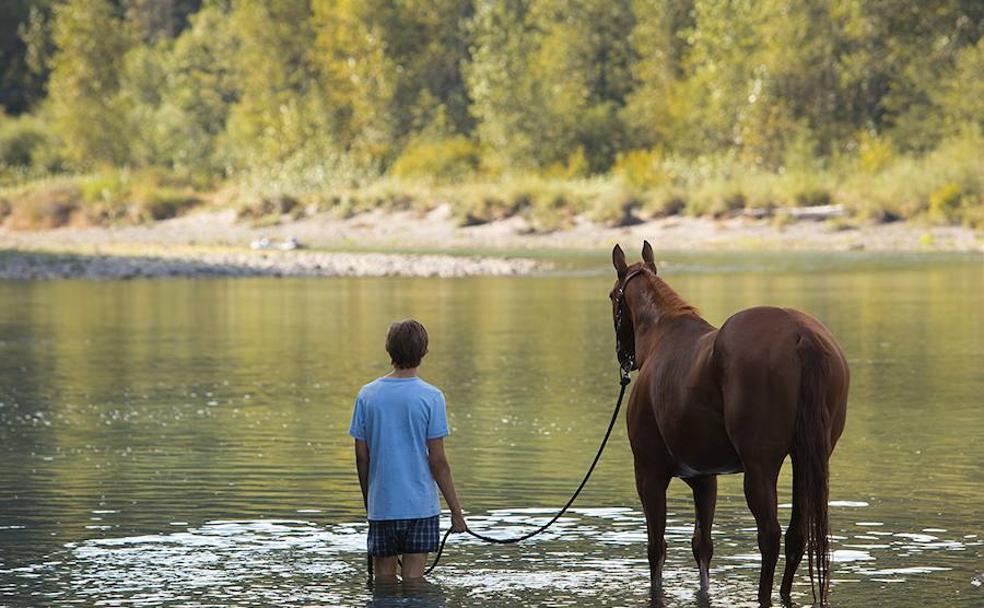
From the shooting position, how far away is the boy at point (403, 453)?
8.90 meters

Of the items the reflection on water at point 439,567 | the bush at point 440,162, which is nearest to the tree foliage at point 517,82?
the bush at point 440,162

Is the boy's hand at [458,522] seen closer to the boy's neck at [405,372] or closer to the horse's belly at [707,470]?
the boy's neck at [405,372]

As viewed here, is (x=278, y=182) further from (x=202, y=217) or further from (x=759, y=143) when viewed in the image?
(x=759, y=143)

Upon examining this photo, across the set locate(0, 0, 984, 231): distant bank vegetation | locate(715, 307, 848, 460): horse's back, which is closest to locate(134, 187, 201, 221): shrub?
locate(0, 0, 984, 231): distant bank vegetation

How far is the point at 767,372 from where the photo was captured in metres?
8.21

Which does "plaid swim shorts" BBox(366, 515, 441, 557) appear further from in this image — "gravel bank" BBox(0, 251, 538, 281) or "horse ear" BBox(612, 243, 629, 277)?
"gravel bank" BBox(0, 251, 538, 281)

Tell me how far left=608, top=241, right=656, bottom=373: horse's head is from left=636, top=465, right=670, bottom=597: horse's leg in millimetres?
752

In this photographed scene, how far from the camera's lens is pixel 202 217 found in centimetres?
6806

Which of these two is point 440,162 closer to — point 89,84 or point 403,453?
point 89,84

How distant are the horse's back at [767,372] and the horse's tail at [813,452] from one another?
0.02 meters

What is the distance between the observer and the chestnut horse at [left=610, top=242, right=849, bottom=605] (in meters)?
8.23

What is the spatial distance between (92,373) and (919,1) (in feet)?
171

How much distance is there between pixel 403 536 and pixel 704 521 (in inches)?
53.5

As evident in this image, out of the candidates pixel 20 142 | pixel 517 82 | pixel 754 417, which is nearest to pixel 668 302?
pixel 754 417
